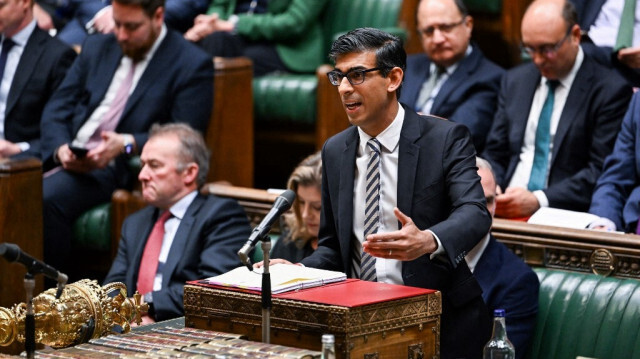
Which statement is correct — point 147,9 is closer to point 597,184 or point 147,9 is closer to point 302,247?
point 302,247

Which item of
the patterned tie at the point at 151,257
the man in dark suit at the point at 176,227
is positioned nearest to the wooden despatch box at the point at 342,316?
the man in dark suit at the point at 176,227

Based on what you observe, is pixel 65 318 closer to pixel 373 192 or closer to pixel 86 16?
pixel 373 192

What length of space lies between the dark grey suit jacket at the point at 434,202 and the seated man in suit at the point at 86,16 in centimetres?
262

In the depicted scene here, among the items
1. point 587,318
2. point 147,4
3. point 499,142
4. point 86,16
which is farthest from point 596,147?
point 86,16

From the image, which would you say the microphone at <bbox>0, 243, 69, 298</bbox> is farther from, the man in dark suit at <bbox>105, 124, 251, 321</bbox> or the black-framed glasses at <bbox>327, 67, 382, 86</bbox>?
the man in dark suit at <bbox>105, 124, 251, 321</bbox>

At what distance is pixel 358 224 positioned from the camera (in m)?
2.69

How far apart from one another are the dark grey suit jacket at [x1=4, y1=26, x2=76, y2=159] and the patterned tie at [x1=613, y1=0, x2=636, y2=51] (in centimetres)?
222

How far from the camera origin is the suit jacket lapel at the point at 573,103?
3.92 metres

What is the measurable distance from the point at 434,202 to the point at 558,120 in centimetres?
148

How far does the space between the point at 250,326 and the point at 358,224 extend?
39 centimetres

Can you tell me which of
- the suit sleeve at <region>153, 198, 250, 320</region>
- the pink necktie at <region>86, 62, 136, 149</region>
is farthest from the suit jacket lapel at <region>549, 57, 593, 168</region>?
the pink necktie at <region>86, 62, 136, 149</region>

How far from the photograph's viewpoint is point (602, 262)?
3238 millimetres

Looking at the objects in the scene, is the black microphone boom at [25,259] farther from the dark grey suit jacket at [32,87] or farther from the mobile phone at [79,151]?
the dark grey suit jacket at [32,87]

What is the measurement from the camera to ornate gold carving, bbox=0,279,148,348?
2572 mm
